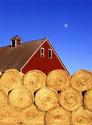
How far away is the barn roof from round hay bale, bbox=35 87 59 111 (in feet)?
101

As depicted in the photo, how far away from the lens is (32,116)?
10.4 m

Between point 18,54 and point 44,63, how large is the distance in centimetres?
316

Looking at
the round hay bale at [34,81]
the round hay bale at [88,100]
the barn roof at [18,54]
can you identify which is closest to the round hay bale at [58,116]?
the round hay bale at [88,100]

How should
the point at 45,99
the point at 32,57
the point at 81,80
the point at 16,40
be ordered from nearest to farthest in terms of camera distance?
the point at 45,99
the point at 81,80
the point at 32,57
the point at 16,40

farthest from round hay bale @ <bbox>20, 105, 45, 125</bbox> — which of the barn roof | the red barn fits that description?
the barn roof

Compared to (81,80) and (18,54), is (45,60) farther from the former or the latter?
(81,80)

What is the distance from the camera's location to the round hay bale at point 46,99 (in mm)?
10391

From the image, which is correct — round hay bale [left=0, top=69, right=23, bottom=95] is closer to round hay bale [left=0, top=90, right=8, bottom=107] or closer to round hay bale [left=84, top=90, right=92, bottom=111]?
round hay bale [left=0, top=90, right=8, bottom=107]

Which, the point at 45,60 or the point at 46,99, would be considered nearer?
the point at 46,99

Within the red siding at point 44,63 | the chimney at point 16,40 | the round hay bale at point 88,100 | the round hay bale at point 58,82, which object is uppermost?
the chimney at point 16,40

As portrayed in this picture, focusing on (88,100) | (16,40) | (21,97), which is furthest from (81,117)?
(16,40)

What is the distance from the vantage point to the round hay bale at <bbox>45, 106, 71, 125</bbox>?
1046 cm

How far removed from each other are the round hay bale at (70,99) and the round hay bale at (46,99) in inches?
7.0

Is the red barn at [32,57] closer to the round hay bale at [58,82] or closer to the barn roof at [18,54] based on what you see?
the barn roof at [18,54]
